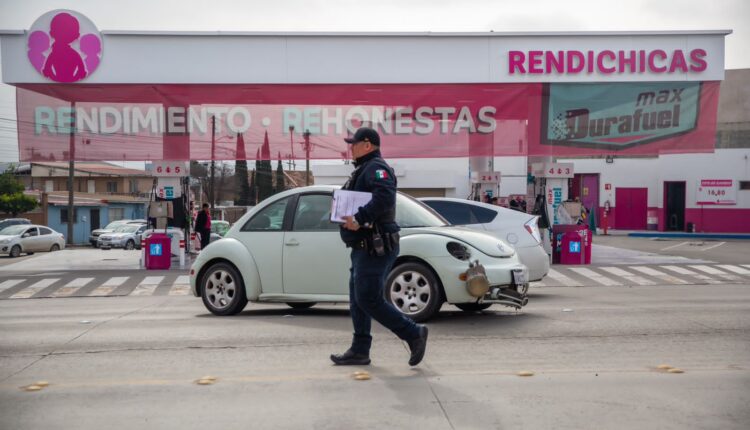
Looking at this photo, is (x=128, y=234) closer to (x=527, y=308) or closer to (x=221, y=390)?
(x=527, y=308)

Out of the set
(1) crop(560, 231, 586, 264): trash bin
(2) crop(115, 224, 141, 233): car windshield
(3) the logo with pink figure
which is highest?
(3) the logo with pink figure

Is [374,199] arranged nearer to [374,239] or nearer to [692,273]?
[374,239]

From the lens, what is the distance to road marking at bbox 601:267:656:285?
16.0 metres

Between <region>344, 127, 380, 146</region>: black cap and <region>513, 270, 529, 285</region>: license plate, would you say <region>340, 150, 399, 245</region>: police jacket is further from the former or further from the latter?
<region>513, 270, 529, 285</region>: license plate

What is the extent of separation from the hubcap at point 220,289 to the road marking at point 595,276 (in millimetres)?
8486

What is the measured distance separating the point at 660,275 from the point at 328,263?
35.4ft

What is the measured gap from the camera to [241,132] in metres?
22.3

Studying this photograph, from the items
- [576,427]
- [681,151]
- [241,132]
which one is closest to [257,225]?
[576,427]

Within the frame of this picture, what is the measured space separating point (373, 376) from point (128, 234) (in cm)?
3730

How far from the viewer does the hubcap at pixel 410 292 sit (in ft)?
27.6

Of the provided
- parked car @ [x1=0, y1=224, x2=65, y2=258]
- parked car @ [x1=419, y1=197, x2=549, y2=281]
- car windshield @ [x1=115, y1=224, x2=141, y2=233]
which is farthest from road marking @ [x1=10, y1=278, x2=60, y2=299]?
car windshield @ [x1=115, y1=224, x2=141, y2=233]

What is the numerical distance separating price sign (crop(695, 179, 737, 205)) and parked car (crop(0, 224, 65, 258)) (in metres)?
32.7

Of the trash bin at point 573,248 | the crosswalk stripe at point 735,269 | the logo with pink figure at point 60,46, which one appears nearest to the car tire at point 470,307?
the crosswalk stripe at point 735,269

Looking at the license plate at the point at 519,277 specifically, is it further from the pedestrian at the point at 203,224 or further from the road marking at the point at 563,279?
the pedestrian at the point at 203,224
